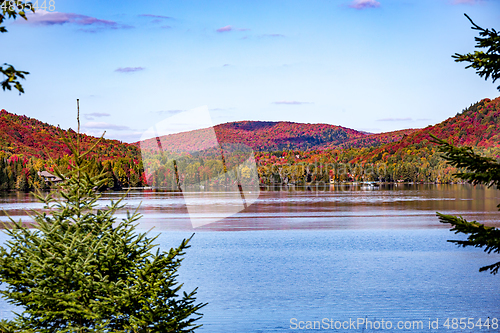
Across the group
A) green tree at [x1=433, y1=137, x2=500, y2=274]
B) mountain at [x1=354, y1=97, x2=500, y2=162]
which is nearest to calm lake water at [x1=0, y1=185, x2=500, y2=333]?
green tree at [x1=433, y1=137, x2=500, y2=274]

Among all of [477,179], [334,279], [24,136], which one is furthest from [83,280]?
[24,136]

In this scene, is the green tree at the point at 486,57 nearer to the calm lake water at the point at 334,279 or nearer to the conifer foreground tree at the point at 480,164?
the conifer foreground tree at the point at 480,164

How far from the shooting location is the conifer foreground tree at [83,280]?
5.71m

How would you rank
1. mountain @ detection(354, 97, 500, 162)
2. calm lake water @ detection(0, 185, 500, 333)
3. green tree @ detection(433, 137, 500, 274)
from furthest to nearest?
mountain @ detection(354, 97, 500, 162) → calm lake water @ detection(0, 185, 500, 333) → green tree @ detection(433, 137, 500, 274)

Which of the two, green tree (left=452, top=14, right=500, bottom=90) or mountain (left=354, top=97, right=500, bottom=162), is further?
mountain (left=354, top=97, right=500, bottom=162)

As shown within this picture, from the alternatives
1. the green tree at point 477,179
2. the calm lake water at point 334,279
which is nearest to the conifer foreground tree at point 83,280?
the calm lake water at point 334,279

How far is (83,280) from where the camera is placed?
5.76 m

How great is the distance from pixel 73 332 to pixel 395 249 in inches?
802

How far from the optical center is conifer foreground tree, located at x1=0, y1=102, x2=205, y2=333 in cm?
571

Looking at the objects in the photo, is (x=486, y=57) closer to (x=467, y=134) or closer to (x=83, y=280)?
(x=83, y=280)

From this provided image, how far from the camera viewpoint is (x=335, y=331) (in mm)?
12008

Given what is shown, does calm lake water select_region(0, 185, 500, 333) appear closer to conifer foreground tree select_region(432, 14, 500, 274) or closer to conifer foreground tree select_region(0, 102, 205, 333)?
conifer foreground tree select_region(0, 102, 205, 333)

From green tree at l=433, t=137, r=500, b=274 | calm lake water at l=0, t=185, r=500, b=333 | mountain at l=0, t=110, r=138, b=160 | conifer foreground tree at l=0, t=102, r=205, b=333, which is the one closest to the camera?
green tree at l=433, t=137, r=500, b=274

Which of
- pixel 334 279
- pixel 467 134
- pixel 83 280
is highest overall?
pixel 467 134
